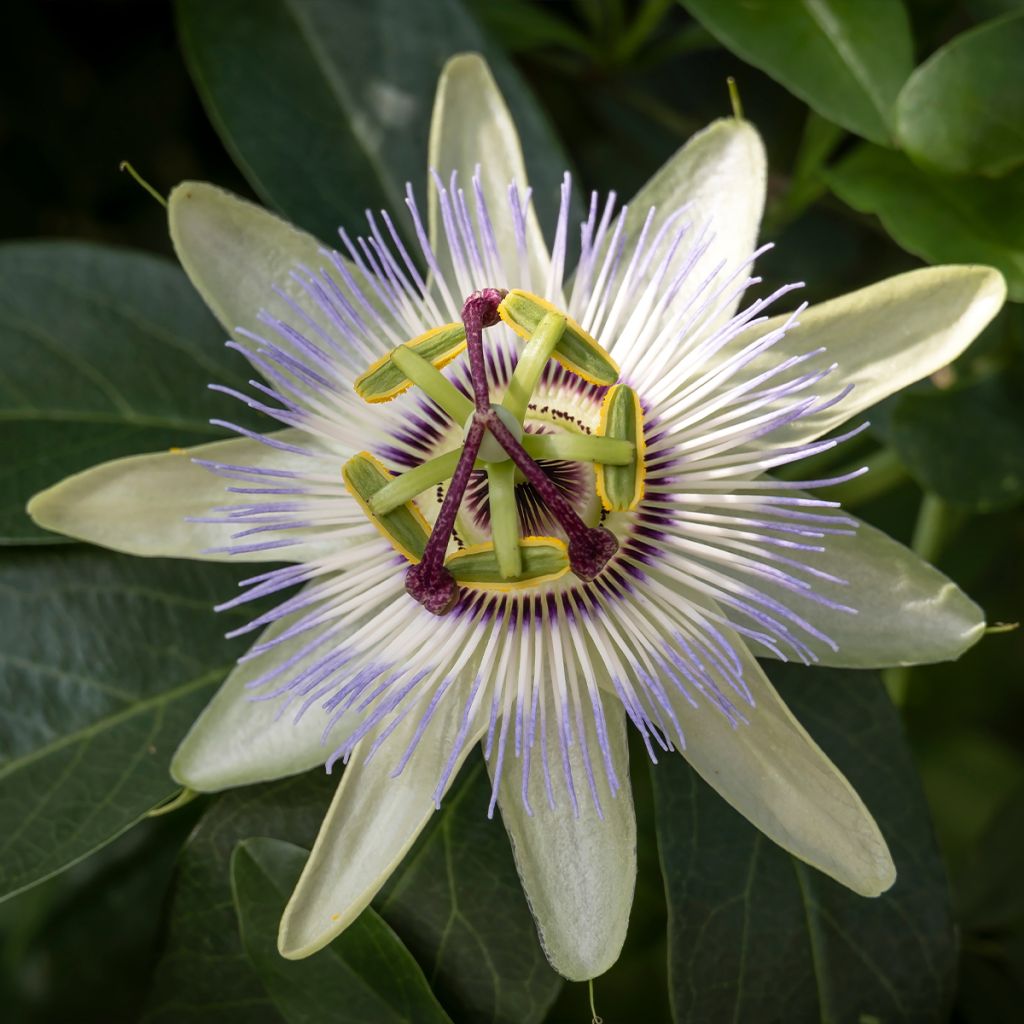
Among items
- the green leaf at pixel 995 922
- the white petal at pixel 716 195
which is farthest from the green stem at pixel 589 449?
the green leaf at pixel 995 922

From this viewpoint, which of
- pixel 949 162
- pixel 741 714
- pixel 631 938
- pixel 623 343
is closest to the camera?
pixel 741 714

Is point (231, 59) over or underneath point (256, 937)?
over

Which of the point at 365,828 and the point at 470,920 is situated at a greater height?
the point at 365,828

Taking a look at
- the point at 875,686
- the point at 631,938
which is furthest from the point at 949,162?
the point at 631,938

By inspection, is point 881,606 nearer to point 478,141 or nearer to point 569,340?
point 569,340

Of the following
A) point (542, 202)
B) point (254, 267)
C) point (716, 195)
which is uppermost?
point (254, 267)

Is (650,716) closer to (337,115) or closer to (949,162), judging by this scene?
(949,162)

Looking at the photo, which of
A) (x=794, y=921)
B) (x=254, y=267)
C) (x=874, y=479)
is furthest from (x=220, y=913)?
(x=874, y=479)

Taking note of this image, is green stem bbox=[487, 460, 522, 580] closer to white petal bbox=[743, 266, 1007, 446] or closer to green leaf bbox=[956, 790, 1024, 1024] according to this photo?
white petal bbox=[743, 266, 1007, 446]
